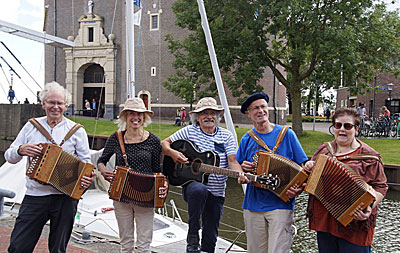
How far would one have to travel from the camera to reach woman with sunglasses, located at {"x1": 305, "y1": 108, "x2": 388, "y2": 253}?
283 cm

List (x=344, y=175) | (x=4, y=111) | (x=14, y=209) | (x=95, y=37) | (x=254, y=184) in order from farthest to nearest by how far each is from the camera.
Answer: (x=95, y=37) < (x=4, y=111) < (x=14, y=209) < (x=254, y=184) < (x=344, y=175)

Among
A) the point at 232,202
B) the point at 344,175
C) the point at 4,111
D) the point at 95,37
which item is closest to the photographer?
the point at 344,175

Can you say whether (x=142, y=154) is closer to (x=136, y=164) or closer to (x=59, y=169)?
(x=136, y=164)

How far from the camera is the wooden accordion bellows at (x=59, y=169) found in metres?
3.16

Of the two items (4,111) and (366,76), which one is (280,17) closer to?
(366,76)

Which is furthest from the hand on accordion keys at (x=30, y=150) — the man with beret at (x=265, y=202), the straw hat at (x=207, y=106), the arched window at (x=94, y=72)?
the arched window at (x=94, y=72)

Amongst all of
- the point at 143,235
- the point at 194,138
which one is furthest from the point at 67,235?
the point at 194,138

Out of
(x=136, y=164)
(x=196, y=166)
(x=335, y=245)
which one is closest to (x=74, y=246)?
(x=136, y=164)

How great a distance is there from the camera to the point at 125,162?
370cm

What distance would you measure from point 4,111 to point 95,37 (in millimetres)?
13107

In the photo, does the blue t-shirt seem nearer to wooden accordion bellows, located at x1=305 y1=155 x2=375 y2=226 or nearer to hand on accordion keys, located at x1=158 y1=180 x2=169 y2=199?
wooden accordion bellows, located at x1=305 y1=155 x2=375 y2=226

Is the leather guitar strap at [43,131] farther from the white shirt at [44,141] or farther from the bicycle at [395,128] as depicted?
the bicycle at [395,128]

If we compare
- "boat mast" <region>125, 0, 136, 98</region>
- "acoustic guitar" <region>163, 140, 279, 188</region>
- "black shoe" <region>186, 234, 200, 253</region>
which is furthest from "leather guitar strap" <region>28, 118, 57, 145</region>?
"boat mast" <region>125, 0, 136, 98</region>

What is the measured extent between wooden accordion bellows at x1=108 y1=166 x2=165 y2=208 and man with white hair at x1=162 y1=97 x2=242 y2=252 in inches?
15.6
